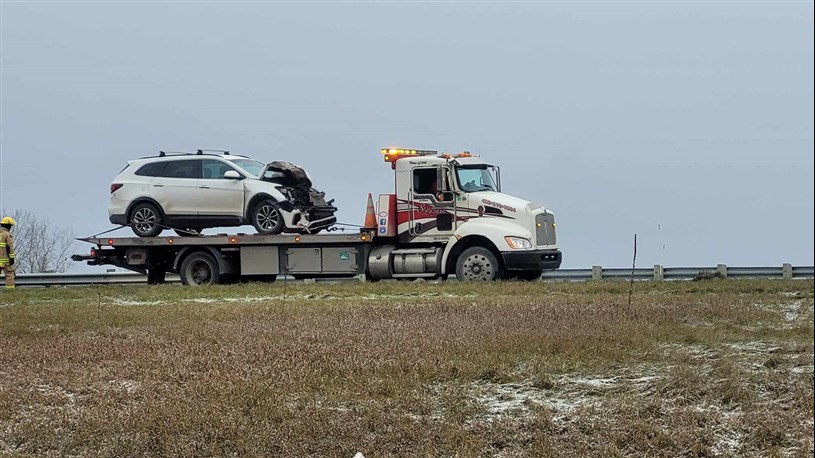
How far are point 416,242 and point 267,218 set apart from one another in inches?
139

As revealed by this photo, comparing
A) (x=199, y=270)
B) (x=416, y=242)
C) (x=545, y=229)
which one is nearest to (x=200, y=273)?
(x=199, y=270)

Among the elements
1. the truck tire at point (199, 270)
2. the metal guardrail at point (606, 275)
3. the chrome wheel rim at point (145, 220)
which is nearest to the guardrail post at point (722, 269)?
the metal guardrail at point (606, 275)

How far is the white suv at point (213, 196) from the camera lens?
66.8 ft

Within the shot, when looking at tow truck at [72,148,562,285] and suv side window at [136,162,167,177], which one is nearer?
tow truck at [72,148,562,285]

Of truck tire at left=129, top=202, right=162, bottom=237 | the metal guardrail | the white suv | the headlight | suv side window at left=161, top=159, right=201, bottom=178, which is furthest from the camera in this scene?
truck tire at left=129, top=202, right=162, bottom=237

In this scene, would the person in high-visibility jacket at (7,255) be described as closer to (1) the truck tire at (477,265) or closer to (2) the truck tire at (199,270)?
(2) the truck tire at (199,270)

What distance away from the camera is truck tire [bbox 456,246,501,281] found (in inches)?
744

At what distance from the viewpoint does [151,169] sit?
69.3ft

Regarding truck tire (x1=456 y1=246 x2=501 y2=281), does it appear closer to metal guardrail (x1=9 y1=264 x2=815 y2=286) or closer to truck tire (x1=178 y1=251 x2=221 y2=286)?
metal guardrail (x1=9 y1=264 x2=815 y2=286)

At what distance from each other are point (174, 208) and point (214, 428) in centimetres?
1459

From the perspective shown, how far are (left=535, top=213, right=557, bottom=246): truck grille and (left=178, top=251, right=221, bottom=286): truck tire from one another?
735cm

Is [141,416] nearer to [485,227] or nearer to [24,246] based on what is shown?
[485,227]

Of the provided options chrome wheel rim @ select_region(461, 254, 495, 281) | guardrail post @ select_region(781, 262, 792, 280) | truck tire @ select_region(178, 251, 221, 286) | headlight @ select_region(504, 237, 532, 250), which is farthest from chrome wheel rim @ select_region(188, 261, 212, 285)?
guardrail post @ select_region(781, 262, 792, 280)

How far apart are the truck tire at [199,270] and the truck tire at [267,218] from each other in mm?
1429
